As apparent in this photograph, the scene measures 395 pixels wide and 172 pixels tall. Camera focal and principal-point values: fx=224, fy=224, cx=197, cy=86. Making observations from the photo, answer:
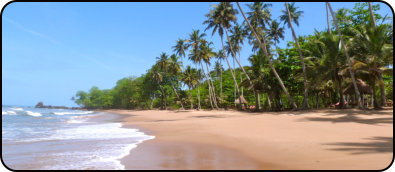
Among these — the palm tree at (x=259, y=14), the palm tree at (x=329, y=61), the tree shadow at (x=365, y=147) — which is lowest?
the tree shadow at (x=365, y=147)

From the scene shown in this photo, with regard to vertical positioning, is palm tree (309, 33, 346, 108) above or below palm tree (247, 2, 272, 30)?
below

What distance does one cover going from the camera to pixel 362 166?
10.8 feet

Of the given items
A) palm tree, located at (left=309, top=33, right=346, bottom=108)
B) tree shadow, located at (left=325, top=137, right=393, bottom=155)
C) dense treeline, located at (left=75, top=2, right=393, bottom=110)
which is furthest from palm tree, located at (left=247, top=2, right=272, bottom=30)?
tree shadow, located at (left=325, top=137, right=393, bottom=155)

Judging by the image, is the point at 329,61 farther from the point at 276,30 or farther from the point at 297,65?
the point at 276,30

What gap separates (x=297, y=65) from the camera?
76.9ft

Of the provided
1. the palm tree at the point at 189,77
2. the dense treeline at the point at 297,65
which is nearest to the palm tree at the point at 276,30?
the dense treeline at the point at 297,65

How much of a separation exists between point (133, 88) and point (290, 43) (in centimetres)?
4210

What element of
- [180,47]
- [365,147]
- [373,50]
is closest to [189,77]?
[180,47]

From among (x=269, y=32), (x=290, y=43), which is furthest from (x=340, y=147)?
(x=269, y=32)

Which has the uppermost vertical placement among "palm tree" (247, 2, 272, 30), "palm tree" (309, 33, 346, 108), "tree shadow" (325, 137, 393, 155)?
"palm tree" (247, 2, 272, 30)

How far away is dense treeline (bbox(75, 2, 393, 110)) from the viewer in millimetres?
15344

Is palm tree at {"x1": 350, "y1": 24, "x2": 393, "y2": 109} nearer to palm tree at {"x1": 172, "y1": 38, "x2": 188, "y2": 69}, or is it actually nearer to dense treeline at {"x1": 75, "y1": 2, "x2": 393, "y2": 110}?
dense treeline at {"x1": 75, "y1": 2, "x2": 393, "y2": 110}

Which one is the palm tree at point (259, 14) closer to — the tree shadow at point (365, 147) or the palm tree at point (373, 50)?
the palm tree at point (373, 50)

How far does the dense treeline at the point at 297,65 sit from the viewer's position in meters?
15.3
